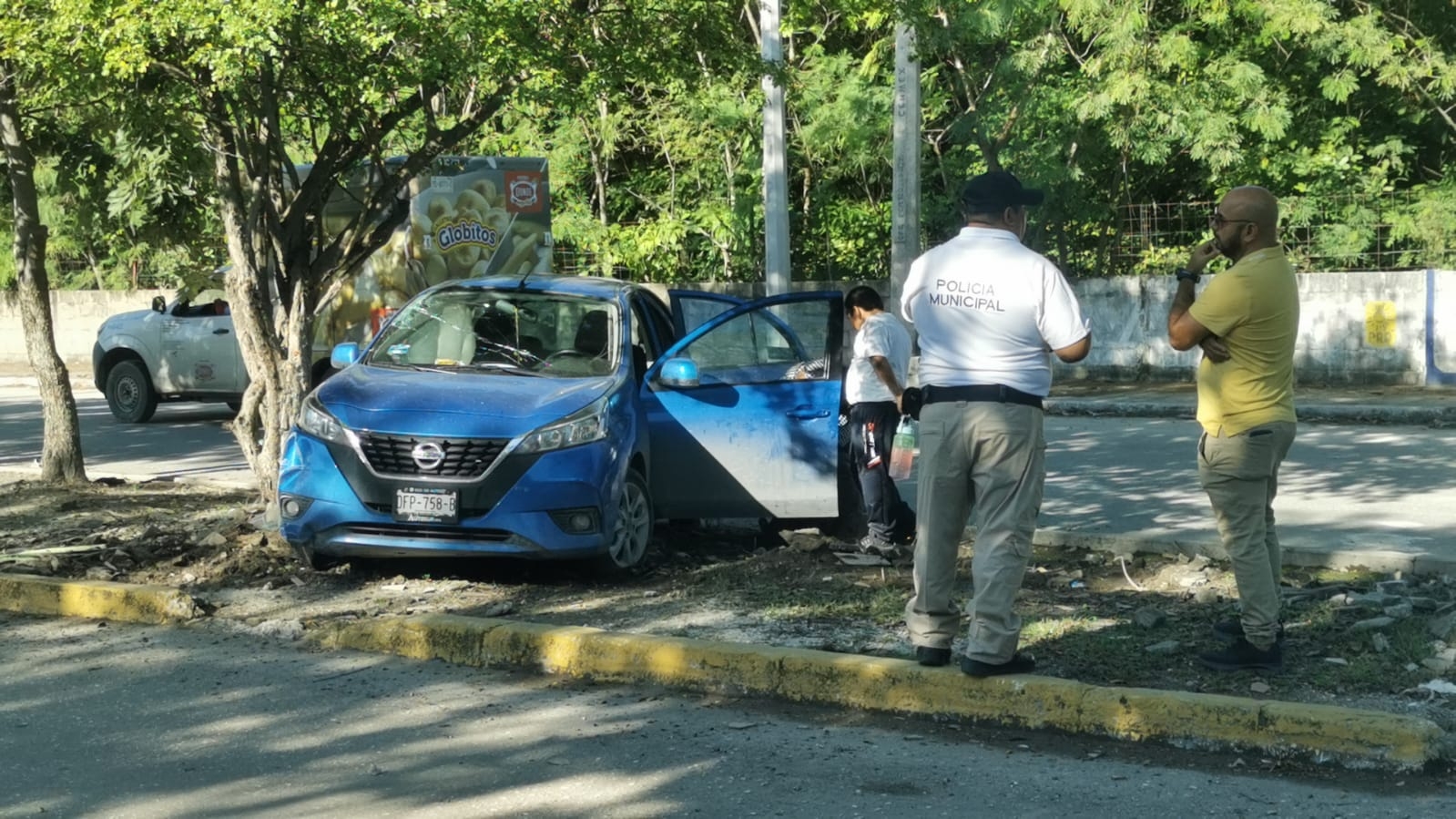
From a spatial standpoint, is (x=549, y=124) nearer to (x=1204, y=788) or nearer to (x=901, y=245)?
(x=901, y=245)

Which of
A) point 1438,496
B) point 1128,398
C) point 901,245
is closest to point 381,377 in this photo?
point 1438,496

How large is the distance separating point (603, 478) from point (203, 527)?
3.20m

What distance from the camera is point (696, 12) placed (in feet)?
35.1

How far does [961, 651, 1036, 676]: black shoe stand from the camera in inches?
233

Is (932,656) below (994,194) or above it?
below

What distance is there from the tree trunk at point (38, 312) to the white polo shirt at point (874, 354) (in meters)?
6.21

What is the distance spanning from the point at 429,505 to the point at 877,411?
8.92 feet

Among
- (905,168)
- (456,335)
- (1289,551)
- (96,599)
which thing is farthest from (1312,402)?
(96,599)

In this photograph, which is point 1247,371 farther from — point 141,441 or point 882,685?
point 141,441

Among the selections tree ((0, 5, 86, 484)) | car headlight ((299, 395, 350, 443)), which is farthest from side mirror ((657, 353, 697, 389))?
tree ((0, 5, 86, 484))

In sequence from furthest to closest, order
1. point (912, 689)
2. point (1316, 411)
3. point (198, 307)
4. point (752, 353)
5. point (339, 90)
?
point (198, 307) → point (1316, 411) → point (339, 90) → point (752, 353) → point (912, 689)

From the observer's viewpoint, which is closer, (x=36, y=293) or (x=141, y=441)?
(x=36, y=293)

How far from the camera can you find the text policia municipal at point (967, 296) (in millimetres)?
5777

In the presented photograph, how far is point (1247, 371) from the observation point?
19.9 ft
